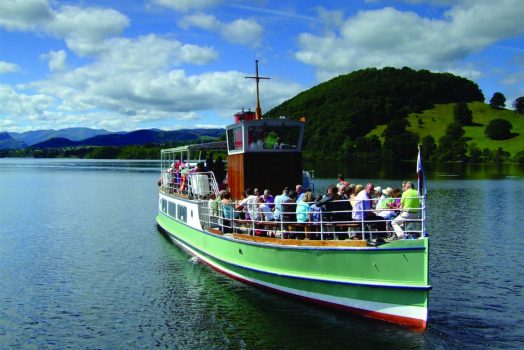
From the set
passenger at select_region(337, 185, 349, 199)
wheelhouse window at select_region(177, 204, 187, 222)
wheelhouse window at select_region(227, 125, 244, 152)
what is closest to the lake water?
wheelhouse window at select_region(177, 204, 187, 222)

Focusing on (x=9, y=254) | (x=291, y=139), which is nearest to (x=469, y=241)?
(x=291, y=139)

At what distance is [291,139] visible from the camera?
23.2 metres

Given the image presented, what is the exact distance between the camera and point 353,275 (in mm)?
16375

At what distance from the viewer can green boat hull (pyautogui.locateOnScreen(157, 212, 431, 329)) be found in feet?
50.2

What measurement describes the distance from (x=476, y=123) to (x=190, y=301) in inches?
6481

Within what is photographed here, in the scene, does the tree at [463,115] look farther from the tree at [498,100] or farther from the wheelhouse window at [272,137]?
the wheelhouse window at [272,137]

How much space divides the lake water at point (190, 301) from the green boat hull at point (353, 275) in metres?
0.48

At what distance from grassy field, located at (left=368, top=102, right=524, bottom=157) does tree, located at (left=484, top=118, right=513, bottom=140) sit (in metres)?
1.74

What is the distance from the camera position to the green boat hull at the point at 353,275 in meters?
15.3

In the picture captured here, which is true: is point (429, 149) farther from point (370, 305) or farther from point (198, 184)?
point (370, 305)

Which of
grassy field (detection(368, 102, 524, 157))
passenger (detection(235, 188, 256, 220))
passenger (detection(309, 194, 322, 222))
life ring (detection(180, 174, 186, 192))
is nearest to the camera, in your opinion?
passenger (detection(309, 194, 322, 222))

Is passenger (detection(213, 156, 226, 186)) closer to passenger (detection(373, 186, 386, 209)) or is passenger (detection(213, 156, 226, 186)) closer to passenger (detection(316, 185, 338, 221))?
passenger (detection(373, 186, 386, 209))

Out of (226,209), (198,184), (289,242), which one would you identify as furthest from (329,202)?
(198,184)

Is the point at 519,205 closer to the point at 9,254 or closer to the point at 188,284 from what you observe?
the point at 188,284
